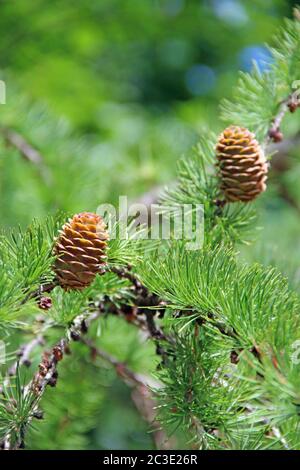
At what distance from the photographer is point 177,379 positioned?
1.68 ft

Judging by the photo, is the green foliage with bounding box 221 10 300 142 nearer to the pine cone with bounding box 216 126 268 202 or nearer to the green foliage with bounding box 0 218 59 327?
the pine cone with bounding box 216 126 268 202

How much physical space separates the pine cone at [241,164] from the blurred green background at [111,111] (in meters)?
0.14

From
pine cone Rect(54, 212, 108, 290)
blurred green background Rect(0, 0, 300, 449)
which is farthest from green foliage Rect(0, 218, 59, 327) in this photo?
blurred green background Rect(0, 0, 300, 449)

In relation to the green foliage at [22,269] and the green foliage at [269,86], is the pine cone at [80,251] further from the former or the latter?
the green foliage at [269,86]

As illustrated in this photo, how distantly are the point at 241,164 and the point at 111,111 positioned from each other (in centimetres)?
138

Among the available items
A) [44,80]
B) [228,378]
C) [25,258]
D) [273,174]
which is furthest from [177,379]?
[44,80]

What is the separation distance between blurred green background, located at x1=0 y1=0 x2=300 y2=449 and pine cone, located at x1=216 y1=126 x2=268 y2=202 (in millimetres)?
145

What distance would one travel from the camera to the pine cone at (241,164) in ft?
1.93

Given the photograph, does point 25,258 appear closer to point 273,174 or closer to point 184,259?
point 184,259

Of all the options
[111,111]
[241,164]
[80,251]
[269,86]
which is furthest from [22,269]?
[111,111]

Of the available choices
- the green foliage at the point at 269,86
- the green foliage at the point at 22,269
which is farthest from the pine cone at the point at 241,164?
the green foliage at the point at 22,269

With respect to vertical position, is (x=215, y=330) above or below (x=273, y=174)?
below

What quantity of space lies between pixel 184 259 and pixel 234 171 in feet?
0.45

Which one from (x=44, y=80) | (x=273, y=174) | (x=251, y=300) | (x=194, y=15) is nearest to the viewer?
(x=251, y=300)
